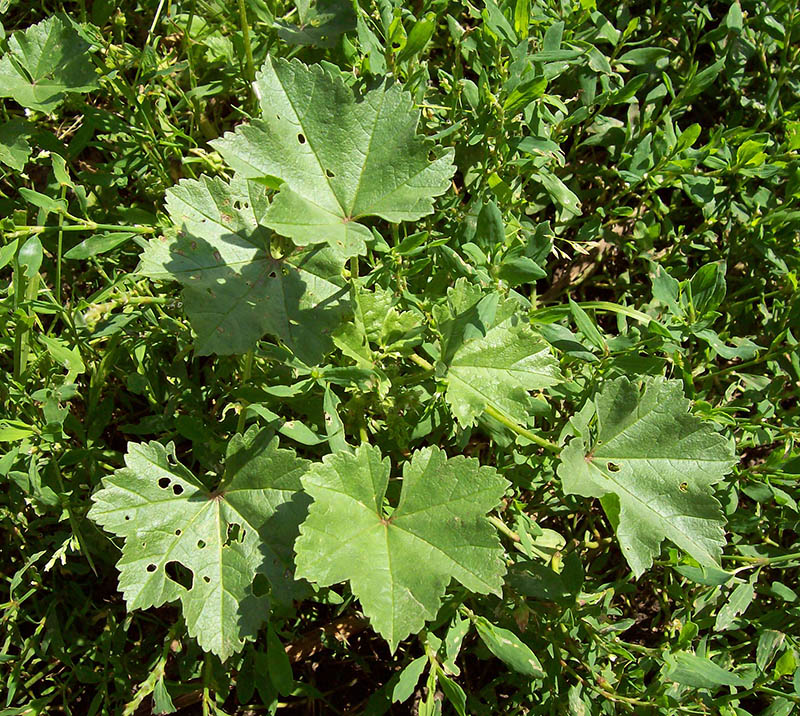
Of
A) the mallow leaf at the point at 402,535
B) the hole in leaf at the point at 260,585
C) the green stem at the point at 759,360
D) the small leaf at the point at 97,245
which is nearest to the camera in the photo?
the mallow leaf at the point at 402,535

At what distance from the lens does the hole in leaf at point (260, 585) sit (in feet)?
7.67

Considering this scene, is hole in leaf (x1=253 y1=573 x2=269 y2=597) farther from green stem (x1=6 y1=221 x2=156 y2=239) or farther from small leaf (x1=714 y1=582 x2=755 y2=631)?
small leaf (x1=714 y1=582 x2=755 y2=631)

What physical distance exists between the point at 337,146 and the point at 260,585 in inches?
49.8

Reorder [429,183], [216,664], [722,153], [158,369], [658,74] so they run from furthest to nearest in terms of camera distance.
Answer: [658,74], [722,153], [158,369], [216,664], [429,183]

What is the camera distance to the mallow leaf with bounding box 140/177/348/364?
86.7 inches

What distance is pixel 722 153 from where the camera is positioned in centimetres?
289

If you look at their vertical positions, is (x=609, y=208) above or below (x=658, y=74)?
below

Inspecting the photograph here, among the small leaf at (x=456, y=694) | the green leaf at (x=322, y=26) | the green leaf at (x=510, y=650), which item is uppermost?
the green leaf at (x=322, y=26)

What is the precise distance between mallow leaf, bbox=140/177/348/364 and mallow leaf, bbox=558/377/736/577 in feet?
2.65

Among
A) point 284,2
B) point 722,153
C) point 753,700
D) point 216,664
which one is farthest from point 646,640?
point 284,2

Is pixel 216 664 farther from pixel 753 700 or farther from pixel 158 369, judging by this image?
pixel 753 700

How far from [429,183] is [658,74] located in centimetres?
151

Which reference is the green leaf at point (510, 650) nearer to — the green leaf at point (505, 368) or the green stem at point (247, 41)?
the green leaf at point (505, 368)

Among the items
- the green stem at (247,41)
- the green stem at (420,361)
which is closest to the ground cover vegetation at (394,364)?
the green stem at (420,361)
